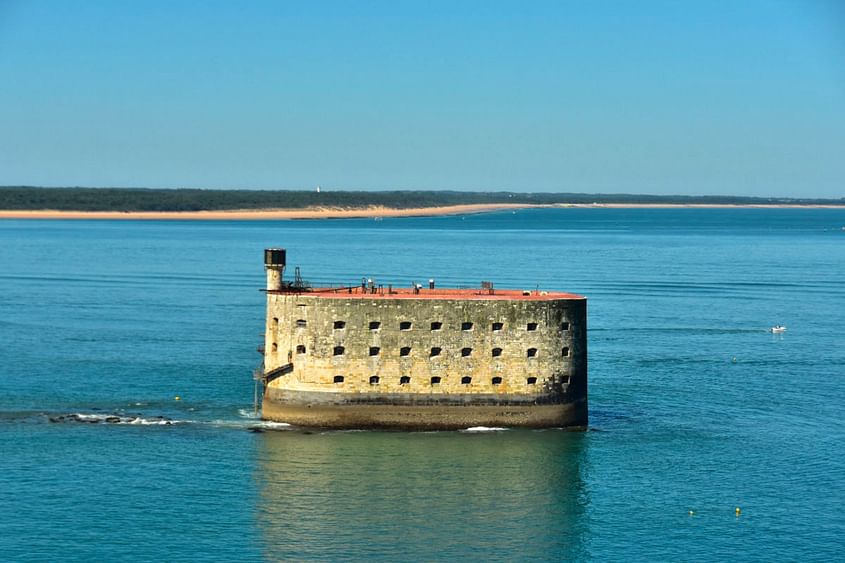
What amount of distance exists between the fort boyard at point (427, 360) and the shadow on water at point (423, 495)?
43.0 inches

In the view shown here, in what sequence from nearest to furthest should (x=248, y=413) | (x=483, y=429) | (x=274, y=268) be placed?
(x=483, y=429) → (x=274, y=268) → (x=248, y=413)

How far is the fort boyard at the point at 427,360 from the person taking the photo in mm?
59000

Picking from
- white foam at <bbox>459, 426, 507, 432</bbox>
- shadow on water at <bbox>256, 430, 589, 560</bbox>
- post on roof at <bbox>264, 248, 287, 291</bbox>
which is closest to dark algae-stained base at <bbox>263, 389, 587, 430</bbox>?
white foam at <bbox>459, 426, 507, 432</bbox>

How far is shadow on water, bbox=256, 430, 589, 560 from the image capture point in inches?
1774

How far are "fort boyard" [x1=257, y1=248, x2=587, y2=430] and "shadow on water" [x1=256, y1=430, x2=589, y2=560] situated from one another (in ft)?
3.58

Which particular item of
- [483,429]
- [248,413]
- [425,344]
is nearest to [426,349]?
[425,344]

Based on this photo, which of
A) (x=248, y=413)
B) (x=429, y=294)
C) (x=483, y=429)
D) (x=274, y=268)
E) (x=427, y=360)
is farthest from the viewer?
(x=248, y=413)

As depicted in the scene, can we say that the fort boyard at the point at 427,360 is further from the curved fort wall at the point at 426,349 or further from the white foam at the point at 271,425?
the white foam at the point at 271,425

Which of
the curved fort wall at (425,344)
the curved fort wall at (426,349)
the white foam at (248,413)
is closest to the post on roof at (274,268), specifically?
the curved fort wall at (426,349)

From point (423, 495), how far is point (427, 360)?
9752mm

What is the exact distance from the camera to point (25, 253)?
175m

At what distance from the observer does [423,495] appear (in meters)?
50.6

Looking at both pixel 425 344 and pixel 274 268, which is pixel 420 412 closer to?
pixel 425 344

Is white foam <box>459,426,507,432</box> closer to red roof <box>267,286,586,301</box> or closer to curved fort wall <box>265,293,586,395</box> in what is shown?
curved fort wall <box>265,293,586,395</box>
